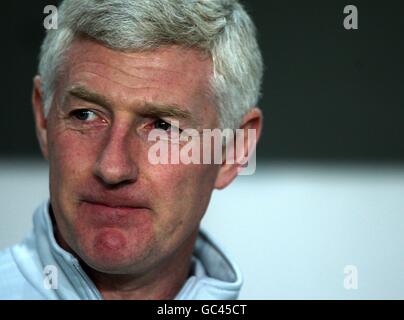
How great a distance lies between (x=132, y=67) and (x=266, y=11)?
1.75 m

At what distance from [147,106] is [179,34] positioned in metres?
0.20

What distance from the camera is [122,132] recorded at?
1.71m

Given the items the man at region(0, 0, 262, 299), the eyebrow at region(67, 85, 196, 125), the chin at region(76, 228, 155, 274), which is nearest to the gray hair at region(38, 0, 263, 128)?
the man at region(0, 0, 262, 299)

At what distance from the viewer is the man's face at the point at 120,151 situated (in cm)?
173

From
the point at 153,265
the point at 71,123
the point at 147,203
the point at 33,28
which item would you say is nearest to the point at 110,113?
the point at 71,123

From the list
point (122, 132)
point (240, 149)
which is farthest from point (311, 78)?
point (122, 132)

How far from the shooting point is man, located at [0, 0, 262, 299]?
174 cm

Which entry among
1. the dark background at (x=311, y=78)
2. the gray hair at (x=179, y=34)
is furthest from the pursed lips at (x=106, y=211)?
the dark background at (x=311, y=78)

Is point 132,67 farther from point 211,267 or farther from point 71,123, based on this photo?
point 211,267

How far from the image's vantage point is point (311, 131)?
11.1 ft

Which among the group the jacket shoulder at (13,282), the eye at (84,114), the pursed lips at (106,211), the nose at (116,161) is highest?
the eye at (84,114)

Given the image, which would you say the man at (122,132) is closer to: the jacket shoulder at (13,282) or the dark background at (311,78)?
the jacket shoulder at (13,282)

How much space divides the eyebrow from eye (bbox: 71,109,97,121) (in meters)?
0.03
